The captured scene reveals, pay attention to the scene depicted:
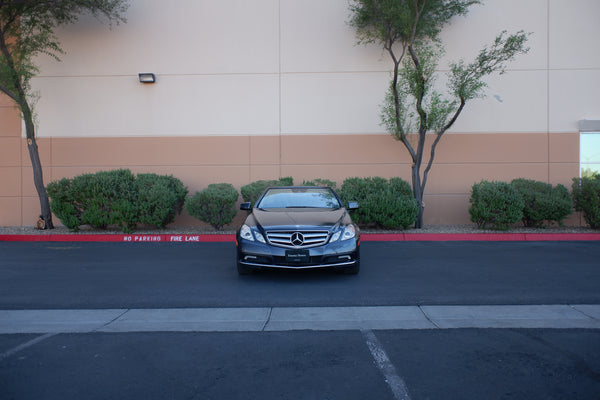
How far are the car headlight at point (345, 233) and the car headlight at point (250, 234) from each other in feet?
3.72

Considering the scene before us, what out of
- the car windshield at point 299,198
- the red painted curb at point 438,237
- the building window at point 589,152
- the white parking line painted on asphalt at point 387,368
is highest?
the building window at point 589,152

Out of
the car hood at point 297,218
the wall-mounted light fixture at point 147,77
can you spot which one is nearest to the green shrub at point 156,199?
the wall-mounted light fixture at point 147,77

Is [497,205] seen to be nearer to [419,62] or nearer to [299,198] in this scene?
[419,62]

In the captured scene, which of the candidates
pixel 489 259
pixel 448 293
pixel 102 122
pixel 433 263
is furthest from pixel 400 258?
pixel 102 122

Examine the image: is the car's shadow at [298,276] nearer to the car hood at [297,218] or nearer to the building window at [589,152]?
the car hood at [297,218]

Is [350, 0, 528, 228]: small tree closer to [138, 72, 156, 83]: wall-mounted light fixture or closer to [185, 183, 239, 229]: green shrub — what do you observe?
[185, 183, 239, 229]: green shrub

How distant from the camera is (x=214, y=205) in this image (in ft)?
41.2

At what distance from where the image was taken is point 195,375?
12.1 feet

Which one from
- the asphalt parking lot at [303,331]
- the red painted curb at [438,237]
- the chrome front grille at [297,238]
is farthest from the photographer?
the red painted curb at [438,237]

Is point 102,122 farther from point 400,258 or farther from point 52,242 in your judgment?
point 400,258

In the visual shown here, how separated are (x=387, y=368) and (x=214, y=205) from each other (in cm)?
940

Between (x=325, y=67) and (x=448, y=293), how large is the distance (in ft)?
32.2

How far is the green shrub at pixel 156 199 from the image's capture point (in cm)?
1241

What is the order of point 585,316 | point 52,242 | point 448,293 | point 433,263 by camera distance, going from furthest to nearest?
point 52,242, point 433,263, point 448,293, point 585,316
